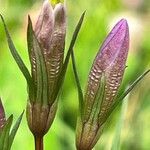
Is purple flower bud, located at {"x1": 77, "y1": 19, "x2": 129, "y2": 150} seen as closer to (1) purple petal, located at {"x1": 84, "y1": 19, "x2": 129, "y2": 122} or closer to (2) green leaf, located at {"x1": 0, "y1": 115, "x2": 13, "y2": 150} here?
(1) purple petal, located at {"x1": 84, "y1": 19, "x2": 129, "y2": 122}

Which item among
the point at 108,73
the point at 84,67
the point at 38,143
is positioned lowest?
the point at 38,143

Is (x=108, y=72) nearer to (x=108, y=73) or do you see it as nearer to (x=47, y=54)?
(x=108, y=73)

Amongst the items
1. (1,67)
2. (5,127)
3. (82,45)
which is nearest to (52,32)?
(5,127)

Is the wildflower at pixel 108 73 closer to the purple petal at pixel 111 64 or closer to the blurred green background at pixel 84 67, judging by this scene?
the purple petal at pixel 111 64

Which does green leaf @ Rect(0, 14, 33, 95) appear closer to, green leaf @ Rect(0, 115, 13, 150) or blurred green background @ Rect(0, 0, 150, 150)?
green leaf @ Rect(0, 115, 13, 150)

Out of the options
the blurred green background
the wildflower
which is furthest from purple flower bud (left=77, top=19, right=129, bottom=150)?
the blurred green background

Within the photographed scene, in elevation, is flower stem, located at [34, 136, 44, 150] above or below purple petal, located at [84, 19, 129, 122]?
below

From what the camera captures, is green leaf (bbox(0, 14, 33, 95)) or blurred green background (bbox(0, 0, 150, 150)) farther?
blurred green background (bbox(0, 0, 150, 150))

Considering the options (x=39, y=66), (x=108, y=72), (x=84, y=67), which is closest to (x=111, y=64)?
(x=108, y=72)
